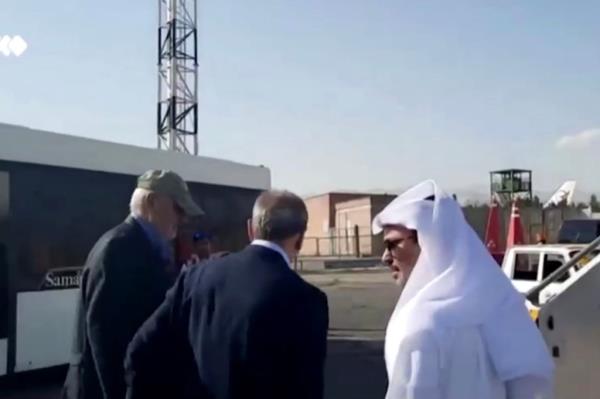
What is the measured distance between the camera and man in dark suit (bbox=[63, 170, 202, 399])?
3.50 m

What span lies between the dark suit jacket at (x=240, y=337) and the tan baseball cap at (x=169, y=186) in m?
0.83

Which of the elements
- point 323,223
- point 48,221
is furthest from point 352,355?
point 323,223

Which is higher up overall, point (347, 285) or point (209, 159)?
point (209, 159)

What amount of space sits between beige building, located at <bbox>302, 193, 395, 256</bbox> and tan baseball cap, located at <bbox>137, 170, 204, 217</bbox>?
4504 centimetres

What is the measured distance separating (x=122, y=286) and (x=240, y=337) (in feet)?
2.93

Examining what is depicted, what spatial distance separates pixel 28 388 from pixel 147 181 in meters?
6.38

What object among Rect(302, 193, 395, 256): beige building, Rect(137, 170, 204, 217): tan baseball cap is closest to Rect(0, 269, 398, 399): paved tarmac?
Rect(137, 170, 204, 217): tan baseball cap

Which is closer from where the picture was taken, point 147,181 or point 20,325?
point 147,181

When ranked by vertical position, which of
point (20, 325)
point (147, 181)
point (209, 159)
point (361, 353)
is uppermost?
point (209, 159)

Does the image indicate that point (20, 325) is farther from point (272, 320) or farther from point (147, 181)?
point (272, 320)

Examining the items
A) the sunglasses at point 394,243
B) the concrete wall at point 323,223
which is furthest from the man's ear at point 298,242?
the concrete wall at point 323,223

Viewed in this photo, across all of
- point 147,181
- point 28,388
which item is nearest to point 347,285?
point 28,388

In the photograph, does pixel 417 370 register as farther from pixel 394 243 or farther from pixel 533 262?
pixel 533 262

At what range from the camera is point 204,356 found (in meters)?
2.94
